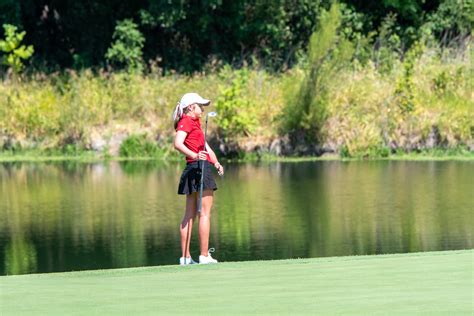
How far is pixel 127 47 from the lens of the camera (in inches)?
1394

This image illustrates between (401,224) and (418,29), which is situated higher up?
(418,29)

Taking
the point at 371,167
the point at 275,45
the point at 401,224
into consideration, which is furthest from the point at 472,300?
the point at 275,45

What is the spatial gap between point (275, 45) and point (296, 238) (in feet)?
72.4

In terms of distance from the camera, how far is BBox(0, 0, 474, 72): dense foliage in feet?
118

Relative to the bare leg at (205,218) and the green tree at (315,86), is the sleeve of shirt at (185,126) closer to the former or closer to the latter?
the bare leg at (205,218)

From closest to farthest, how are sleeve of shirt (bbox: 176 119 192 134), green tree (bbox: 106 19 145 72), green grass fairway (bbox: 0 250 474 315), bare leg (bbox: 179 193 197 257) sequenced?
green grass fairway (bbox: 0 250 474 315) < sleeve of shirt (bbox: 176 119 192 134) < bare leg (bbox: 179 193 197 257) < green tree (bbox: 106 19 145 72)

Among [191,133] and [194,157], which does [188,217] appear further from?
[191,133]

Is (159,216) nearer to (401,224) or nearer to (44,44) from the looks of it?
(401,224)

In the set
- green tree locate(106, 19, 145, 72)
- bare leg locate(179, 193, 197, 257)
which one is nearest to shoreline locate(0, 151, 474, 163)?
green tree locate(106, 19, 145, 72)

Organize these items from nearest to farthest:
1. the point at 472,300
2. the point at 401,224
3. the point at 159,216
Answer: the point at 472,300 → the point at 401,224 → the point at 159,216

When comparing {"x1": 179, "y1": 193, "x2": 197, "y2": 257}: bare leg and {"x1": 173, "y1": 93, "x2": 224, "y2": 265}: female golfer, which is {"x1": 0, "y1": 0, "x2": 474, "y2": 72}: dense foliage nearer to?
{"x1": 179, "y1": 193, "x2": 197, "y2": 257}: bare leg

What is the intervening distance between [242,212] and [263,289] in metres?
9.70

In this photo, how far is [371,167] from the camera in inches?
990

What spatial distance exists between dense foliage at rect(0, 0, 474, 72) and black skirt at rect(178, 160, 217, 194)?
23.2 metres
